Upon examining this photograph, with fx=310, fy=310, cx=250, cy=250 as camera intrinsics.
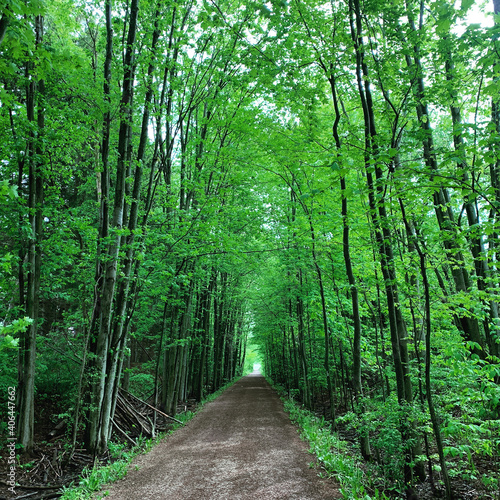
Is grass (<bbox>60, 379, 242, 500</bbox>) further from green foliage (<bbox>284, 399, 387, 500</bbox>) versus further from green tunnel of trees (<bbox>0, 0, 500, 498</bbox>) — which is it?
green foliage (<bbox>284, 399, 387, 500</bbox>)

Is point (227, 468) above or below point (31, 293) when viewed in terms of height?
below

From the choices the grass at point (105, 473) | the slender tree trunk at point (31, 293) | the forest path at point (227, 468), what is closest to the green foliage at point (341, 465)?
the forest path at point (227, 468)

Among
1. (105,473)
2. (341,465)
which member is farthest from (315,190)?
(105,473)

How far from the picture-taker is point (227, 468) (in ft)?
18.1

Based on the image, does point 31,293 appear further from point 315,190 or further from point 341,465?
point 341,465

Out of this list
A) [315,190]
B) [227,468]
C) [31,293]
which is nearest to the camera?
[315,190]

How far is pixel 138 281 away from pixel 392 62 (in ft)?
20.9

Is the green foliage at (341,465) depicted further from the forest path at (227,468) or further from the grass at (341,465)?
the forest path at (227,468)

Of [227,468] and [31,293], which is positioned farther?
[31,293]

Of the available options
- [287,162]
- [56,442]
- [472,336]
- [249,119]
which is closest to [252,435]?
[56,442]

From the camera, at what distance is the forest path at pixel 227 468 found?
4.52 m

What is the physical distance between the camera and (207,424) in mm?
9602

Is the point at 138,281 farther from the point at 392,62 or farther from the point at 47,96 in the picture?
the point at 392,62

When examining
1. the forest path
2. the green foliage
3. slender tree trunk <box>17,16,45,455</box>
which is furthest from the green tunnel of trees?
the forest path
